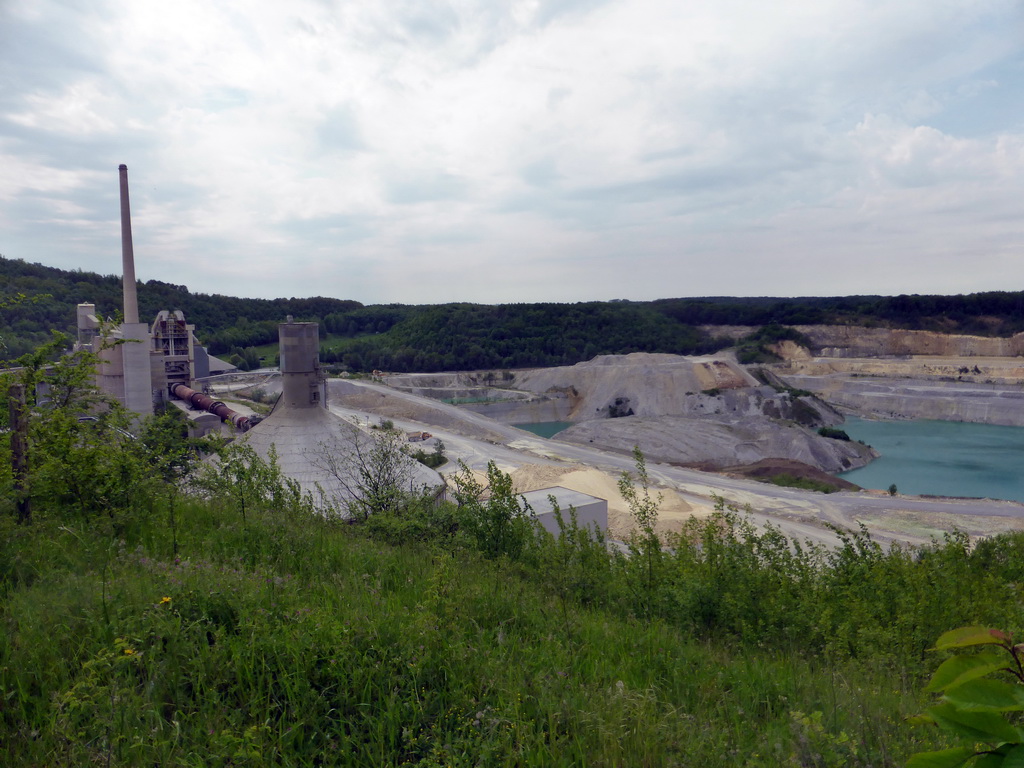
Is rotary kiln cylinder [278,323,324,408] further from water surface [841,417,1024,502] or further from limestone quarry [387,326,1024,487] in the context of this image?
water surface [841,417,1024,502]

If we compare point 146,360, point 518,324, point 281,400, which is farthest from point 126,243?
point 518,324

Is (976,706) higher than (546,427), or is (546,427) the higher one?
(976,706)

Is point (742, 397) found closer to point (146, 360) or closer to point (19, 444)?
point (146, 360)

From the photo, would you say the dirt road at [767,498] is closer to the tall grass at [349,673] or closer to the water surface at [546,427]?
the water surface at [546,427]

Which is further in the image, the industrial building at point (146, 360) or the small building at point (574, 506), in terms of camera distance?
the industrial building at point (146, 360)

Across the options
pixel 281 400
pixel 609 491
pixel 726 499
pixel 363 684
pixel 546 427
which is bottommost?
pixel 546 427

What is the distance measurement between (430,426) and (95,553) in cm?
5757

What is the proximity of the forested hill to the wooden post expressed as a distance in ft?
285

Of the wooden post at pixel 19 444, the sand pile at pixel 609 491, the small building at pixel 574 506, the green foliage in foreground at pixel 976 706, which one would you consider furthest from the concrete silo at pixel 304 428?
the green foliage in foreground at pixel 976 706

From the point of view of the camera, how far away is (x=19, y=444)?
20.7 ft

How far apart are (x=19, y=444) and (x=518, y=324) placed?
102650mm

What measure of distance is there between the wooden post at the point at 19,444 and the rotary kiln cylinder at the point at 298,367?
19.0m

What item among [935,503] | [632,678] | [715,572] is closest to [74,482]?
[632,678]

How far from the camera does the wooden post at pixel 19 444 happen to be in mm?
6000
